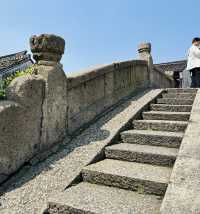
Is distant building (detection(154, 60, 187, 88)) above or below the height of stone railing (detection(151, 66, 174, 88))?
above

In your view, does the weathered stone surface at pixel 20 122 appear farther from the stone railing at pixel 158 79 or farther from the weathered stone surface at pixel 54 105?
the stone railing at pixel 158 79

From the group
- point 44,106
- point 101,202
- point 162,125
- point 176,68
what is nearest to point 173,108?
point 162,125

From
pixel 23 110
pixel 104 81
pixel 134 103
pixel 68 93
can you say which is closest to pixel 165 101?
pixel 134 103

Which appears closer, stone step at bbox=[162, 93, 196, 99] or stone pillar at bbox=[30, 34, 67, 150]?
stone pillar at bbox=[30, 34, 67, 150]

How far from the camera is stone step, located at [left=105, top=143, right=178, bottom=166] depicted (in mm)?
2928

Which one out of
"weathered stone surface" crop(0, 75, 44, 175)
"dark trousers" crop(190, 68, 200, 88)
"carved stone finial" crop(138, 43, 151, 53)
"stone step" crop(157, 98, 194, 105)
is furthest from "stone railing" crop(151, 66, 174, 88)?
"weathered stone surface" crop(0, 75, 44, 175)

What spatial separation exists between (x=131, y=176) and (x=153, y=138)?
3.34ft

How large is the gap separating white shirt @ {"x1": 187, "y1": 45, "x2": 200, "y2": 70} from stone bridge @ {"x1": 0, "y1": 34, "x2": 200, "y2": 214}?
9.03ft

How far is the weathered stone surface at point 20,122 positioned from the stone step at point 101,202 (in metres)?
0.77

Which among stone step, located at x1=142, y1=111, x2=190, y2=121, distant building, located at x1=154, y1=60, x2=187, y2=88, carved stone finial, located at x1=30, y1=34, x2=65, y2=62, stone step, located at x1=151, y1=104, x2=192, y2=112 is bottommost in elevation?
stone step, located at x1=142, y1=111, x2=190, y2=121

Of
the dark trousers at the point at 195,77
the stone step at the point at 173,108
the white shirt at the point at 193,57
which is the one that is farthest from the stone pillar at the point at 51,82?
the dark trousers at the point at 195,77

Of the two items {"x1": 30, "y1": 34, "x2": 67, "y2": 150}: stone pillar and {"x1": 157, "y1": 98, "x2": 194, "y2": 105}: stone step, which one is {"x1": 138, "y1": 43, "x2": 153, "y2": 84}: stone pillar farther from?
{"x1": 30, "y1": 34, "x2": 67, "y2": 150}: stone pillar

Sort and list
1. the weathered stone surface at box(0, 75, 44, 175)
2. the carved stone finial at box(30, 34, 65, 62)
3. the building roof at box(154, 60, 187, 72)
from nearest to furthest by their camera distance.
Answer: the weathered stone surface at box(0, 75, 44, 175), the carved stone finial at box(30, 34, 65, 62), the building roof at box(154, 60, 187, 72)

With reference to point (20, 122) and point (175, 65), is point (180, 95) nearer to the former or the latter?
point (20, 122)
